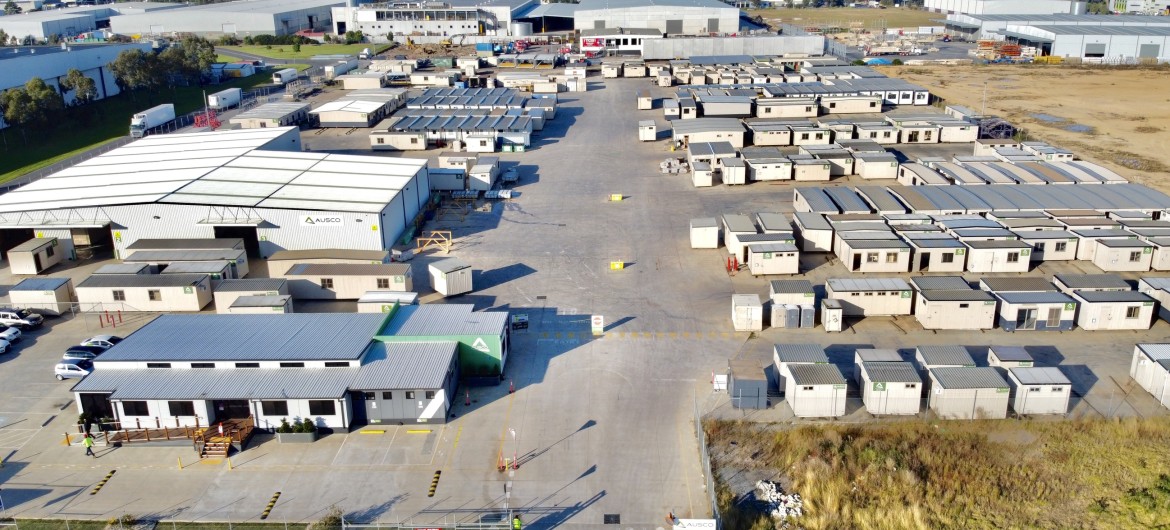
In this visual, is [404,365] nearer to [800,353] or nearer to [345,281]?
[345,281]

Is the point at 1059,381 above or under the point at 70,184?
under

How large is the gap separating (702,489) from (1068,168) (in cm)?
4466

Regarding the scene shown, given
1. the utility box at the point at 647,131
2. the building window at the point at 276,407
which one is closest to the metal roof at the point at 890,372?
the building window at the point at 276,407

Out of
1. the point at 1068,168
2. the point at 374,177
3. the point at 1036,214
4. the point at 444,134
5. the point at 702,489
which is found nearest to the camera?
the point at 702,489

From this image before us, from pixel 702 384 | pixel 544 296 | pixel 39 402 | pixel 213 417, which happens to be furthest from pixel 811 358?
pixel 39 402

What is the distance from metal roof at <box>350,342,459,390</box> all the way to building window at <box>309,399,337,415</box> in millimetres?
958

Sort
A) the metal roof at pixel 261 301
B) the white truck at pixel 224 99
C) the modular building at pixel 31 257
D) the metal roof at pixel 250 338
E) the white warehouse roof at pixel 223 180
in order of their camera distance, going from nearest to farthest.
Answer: the metal roof at pixel 250 338 < the metal roof at pixel 261 301 < the modular building at pixel 31 257 < the white warehouse roof at pixel 223 180 < the white truck at pixel 224 99

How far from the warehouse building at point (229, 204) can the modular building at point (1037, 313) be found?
31046mm

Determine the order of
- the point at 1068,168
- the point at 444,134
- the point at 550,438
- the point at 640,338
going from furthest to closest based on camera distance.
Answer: the point at 444,134, the point at 1068,168, the point at 640,338, the point at 550,438

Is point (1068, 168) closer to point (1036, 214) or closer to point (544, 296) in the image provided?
point (1036, 214)

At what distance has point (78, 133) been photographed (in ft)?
265

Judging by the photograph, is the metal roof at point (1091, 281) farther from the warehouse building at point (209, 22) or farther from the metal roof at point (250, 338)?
the warehouse building at point (209, 22)

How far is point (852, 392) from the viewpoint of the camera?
31.5 meters

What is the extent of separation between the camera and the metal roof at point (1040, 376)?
2994cm
